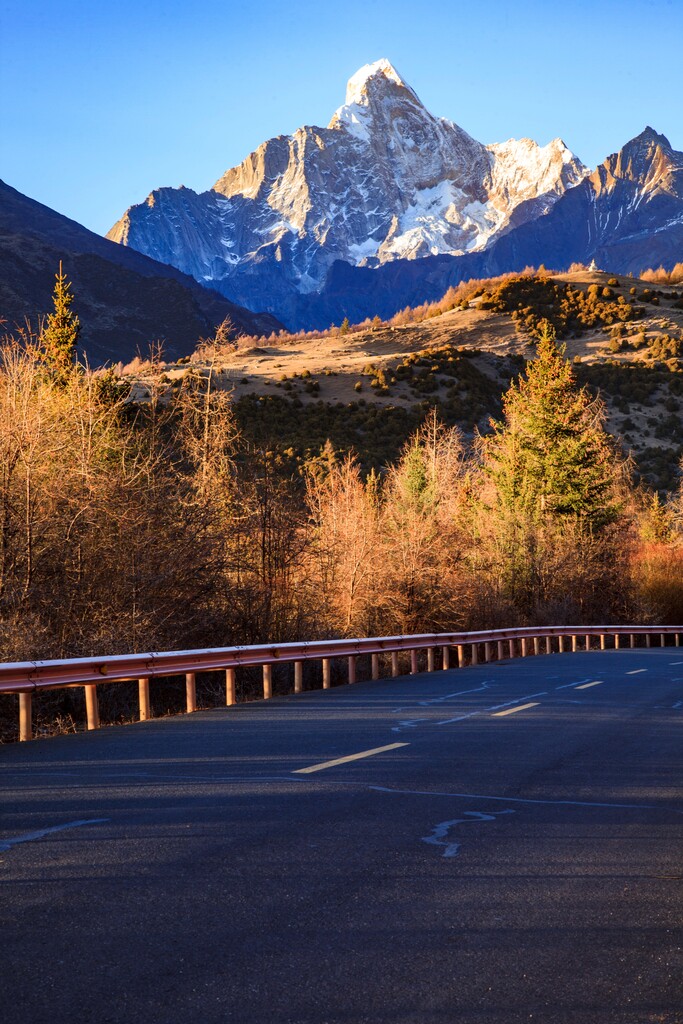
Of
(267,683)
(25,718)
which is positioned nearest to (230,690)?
(267,683)

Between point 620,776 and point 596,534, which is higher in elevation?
point 596,534

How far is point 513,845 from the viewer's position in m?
7.38

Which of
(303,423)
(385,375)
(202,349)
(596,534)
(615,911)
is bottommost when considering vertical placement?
(615,911)

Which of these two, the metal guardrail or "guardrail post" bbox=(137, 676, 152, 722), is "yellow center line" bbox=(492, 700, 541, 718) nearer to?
the metal guardrail

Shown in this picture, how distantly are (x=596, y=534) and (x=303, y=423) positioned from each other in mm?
40913

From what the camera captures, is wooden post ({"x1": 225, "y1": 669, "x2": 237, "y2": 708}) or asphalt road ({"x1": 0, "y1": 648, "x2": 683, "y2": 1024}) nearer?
asphalt road ({"x1": 0, "y1": 648, "x2": 683, "y2": 1024})

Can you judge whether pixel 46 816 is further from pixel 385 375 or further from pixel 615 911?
Answer: pixel 385 375

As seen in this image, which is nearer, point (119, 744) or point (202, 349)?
point (119, 744)

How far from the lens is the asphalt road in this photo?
465 cm

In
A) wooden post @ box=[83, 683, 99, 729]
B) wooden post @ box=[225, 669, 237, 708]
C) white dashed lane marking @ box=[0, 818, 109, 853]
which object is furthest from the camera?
wooden post @ box=[225, 669, 237, 708]

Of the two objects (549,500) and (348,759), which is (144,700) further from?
(549,500)

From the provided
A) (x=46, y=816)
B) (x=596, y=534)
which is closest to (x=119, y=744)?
(x=46, y=816)

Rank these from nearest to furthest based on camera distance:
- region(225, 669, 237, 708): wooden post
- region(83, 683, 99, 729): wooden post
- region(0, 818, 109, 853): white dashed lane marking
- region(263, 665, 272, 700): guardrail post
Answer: region(0, 818, 109, 853): white dashed lane marking < region(83, 683, 99, 729): wooden post < region(225, 669, 237, 708): wooden post < region(263, 665, 272, 700): guardrail post

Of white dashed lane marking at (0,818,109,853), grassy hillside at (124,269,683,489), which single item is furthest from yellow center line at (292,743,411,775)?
grassy hillside at (124,269,683,489)
